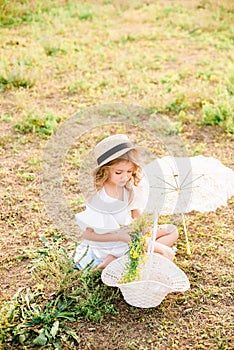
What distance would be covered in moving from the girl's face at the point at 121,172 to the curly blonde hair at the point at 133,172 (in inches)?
0.9

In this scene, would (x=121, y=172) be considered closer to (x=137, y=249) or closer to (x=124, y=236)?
(x=124, y=236)

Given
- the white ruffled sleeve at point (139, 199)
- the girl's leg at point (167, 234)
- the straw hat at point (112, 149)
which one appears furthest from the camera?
the girl's leg at point (167, 234)

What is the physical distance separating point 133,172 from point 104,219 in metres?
0.38

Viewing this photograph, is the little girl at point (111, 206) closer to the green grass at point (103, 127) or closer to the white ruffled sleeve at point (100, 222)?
the white ruffled sleeve at point (100, 222)

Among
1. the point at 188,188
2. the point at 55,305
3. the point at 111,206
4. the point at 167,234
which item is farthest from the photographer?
the point at 188,188

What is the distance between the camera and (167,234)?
4051 mm

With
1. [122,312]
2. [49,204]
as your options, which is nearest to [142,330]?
[122,312]

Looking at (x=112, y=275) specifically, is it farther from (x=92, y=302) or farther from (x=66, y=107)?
(x=66, y=107)

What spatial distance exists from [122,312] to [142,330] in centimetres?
19

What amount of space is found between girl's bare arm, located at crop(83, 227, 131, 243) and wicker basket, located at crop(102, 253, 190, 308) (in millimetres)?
127

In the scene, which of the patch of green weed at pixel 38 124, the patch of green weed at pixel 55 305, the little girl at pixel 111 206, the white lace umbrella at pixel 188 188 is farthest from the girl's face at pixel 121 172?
the patch of green weed at pixel 38 124

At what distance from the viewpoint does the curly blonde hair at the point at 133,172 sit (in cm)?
366

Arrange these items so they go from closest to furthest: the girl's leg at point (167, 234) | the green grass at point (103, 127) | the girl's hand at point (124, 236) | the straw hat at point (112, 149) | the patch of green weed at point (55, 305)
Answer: the patch of green weed at point (55, 305)
the green grass at point (103, 127)
the straw hat at point (112, 149)
the girl's hand at point (124, 236)
the girl's leg at point (167, 234)

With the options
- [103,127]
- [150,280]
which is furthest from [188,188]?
[103,127]
